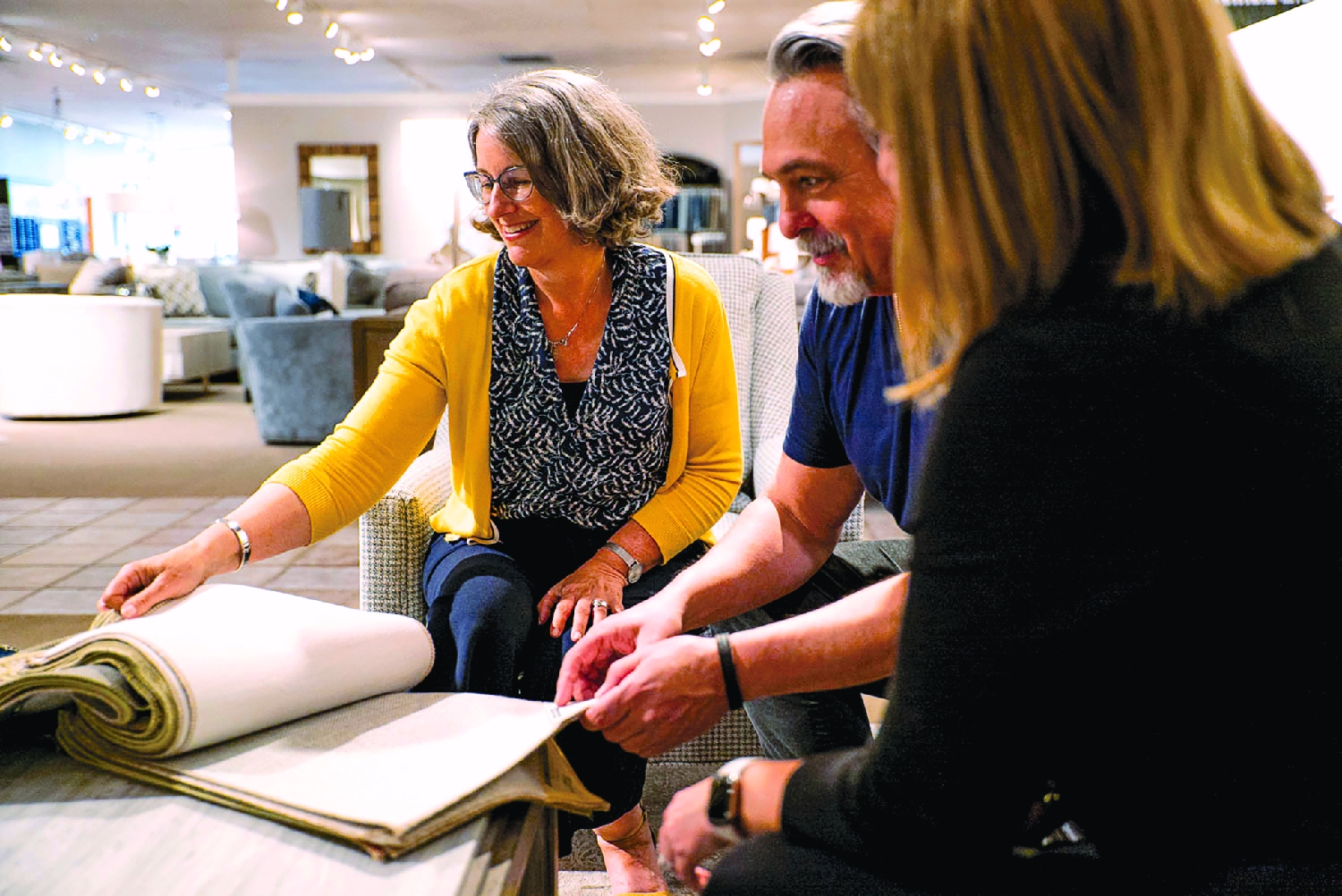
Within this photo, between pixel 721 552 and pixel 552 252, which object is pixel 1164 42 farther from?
pixel 552 252

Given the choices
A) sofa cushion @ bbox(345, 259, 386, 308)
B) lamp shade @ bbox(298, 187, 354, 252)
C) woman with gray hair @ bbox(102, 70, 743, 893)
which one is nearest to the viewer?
woman with gray hair @ bbox(102, 70, 743, 893)

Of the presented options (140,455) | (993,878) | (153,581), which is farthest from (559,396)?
(140,455)

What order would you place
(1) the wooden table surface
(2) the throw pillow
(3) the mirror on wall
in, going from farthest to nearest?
(3) the mirror on wall, (2) the throw pillow, (1) the wooden table surface

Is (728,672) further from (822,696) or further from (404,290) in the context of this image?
(404,290)

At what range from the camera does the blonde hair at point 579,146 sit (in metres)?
1.59

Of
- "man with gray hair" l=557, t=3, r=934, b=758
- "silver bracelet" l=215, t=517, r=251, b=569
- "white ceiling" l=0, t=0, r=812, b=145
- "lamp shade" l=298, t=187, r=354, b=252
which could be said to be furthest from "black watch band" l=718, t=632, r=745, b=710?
"lamp shade" l=298, t=187, r=354, b=252

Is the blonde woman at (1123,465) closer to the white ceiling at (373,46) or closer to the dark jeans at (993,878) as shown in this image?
the dark jeans at (993,878)

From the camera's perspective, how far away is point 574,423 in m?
1.62

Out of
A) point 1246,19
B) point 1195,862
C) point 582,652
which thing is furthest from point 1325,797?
point 1246,19

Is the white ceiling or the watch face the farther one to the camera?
the white ceiling

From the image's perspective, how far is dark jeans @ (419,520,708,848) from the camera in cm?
135

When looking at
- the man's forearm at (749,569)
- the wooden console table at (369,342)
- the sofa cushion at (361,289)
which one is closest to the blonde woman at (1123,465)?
the man's forearm at (749,569)

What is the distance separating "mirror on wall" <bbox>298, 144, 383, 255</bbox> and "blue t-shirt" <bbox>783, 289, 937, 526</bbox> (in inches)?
485

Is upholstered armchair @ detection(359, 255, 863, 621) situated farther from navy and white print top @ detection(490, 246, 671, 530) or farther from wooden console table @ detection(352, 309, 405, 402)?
wooden console table @ detection(352, 309, 405, 402)
